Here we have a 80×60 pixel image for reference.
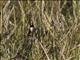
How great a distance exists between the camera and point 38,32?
2.13 m

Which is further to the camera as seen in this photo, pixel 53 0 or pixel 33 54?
pixel 53 0

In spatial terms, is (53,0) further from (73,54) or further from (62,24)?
(73,54)

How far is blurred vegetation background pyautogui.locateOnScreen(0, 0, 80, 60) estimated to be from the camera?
1915mm

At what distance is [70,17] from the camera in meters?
2.38

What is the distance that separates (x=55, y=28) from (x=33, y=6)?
0.48 m

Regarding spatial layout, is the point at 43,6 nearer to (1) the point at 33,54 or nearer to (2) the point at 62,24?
(2) the point at 62,24

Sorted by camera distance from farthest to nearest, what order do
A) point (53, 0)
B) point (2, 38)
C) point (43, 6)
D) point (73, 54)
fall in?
point (53, 0) → point (43, 6) → point (2, 38) → point (73, 54)

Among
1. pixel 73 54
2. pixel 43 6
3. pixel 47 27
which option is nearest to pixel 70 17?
pixel 43 6

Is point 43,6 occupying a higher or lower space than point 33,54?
higher

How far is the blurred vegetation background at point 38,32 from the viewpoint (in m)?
Answer: 1.91

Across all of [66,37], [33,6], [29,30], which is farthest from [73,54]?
[33,6]

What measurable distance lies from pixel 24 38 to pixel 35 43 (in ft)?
0.40

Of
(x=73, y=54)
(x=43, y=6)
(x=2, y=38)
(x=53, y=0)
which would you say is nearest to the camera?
(x=73, y=54)

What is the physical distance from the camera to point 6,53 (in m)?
1.92
